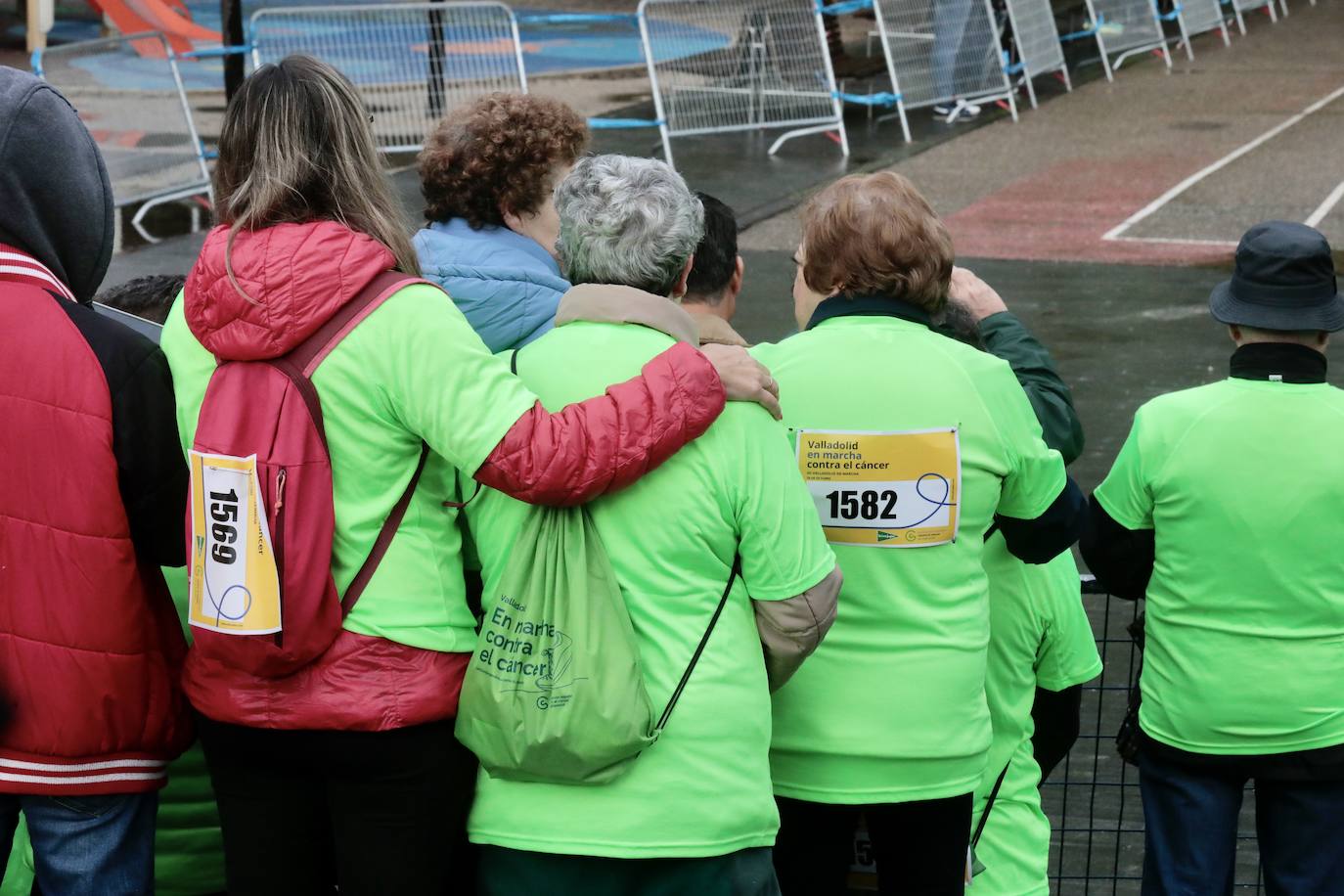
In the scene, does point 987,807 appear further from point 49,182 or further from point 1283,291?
point 49,182

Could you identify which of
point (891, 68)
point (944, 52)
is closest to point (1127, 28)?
point (944, 52)

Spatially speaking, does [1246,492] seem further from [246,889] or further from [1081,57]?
[1081,57]

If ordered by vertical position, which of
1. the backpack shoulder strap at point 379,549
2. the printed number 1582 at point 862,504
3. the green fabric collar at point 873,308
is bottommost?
the printed number 1582 at point 862,504

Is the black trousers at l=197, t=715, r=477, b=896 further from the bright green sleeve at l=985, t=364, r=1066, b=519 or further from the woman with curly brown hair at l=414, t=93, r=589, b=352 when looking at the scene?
the woman with curly brown hair at l=414, t=93, r=589, b=352

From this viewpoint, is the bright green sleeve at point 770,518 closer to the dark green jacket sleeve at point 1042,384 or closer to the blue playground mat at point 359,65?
the dark green jacket sleeve at point 1042,384

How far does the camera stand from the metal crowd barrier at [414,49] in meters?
12.2

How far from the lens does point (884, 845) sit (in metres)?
2.92

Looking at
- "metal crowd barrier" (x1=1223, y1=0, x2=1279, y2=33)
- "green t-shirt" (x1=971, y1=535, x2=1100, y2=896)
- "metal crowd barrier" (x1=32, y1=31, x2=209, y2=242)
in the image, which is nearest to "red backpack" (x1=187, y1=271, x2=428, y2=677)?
"green t-shirt" (x1=971, y1=535, x2=1100, y2=896)

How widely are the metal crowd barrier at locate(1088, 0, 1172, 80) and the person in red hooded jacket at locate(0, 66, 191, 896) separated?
18.0 meters

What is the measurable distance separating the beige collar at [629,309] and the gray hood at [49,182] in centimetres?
80

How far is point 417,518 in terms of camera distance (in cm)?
255

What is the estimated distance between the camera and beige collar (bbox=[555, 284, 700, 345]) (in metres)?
2.56

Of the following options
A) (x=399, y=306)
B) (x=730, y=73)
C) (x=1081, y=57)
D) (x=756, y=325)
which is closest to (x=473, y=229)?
(x=399, y=306)

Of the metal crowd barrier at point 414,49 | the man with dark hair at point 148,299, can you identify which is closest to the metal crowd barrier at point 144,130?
the metal crowd barrier at point 414,49
